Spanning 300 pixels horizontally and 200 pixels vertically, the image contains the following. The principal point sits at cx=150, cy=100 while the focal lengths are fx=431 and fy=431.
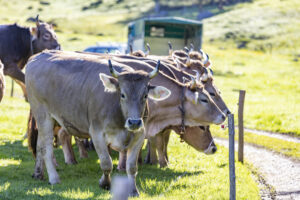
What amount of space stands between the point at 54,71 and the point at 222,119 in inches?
151

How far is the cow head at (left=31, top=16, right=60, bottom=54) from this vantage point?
514 inches

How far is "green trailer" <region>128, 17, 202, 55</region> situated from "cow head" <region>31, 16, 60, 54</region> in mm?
13189

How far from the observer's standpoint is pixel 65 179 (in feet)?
27.5

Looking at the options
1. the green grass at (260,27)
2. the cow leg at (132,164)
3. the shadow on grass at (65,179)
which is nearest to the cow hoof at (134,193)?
the cow leg at (132,164)

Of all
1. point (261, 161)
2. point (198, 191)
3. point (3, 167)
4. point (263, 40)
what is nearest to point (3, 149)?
point (3, 167)

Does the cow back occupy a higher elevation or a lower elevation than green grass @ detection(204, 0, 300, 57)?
higher

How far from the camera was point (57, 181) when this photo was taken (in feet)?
26.4

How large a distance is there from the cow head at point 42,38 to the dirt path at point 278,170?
6.11m

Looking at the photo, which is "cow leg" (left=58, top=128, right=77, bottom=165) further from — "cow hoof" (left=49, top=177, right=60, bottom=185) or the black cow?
the black cow

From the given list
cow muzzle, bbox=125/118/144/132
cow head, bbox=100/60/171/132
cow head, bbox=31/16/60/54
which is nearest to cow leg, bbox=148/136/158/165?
cow head, bbox=100/60/171/132

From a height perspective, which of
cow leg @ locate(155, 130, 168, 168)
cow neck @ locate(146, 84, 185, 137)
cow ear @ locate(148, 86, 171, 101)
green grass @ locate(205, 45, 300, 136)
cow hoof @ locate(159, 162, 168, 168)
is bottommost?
green grass @ locate(205, 45, 300, 136)

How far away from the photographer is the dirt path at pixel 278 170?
335 inches

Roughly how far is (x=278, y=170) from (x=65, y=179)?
5044mm

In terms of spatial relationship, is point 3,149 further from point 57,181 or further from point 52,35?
point 52,35
